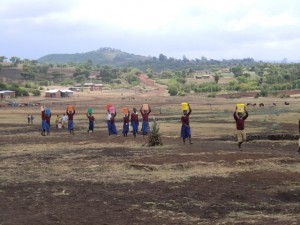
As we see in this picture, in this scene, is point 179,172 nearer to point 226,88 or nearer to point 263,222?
point 263,222

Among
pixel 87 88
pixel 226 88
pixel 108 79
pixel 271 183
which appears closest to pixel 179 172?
pixel 271 183

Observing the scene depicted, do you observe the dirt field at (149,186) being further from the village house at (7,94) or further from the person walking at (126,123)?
the village house at (7,94)

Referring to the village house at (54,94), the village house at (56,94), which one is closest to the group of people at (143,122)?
the village house at (54,94)

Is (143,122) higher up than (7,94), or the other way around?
(7,94)

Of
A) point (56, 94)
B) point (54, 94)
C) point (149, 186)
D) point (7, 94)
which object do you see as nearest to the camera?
point (149, 186)

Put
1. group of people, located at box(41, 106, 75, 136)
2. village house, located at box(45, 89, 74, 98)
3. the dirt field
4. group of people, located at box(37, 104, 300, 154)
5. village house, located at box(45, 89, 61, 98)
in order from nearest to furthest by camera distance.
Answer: the dirt field
group of people, located at box(37, 104, 300, 154)
group of people, located at box(41, 106, 75, 136)
village house, located at box(45, 89, 61, 98)
village house, located at box(45, 89, 74, 98)

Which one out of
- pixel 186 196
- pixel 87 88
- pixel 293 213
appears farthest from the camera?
pixel 87 88

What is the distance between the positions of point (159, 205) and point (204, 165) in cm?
511

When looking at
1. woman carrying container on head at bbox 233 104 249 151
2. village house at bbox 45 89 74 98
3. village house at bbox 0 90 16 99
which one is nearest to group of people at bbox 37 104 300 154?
woman carrying container on head at bbox 233 104 249 151

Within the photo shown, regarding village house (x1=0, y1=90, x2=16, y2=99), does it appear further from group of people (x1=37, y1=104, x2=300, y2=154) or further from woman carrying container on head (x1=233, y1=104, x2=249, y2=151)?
woman carrying container on head (x1=233, y1=104, x2=249, y2=151)

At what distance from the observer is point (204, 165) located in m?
16.7

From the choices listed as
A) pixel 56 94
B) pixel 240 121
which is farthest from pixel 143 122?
pixel 56 94

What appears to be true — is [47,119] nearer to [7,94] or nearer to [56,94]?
[7,94]

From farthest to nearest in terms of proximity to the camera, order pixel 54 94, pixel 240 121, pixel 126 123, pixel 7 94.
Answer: pixel 54 94 → pixel 7 94 → pixel 126 123 → pixel 240 121
